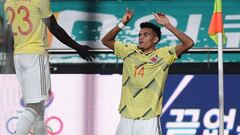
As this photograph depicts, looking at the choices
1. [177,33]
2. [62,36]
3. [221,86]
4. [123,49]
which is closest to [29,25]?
[62,36]

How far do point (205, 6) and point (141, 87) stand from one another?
2.95 meters

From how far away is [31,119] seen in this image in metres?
4.71

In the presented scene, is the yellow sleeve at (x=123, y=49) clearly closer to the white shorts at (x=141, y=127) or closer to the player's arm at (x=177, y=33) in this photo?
the player's arm at (x=177, y=33)

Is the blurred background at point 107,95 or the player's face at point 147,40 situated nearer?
the player's face at point 147,40

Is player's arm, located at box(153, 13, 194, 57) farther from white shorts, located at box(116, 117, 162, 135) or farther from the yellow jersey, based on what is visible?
white shorts, located at box(116, 117, 162, 135)

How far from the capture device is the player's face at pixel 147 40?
487 centimetres

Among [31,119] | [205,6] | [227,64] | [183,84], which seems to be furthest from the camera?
[205,6]

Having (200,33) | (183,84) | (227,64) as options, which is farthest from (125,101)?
(200,33)

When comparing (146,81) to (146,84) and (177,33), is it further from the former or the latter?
(177,33)

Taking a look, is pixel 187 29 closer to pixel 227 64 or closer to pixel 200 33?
pixel 200 33

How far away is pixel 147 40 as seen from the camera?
192 inches

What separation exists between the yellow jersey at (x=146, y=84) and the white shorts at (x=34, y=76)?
1.78ft

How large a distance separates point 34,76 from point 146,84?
2.44ft

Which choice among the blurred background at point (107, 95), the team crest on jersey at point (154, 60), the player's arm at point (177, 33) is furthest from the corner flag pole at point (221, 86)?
the blurred background at point (107, 95)
